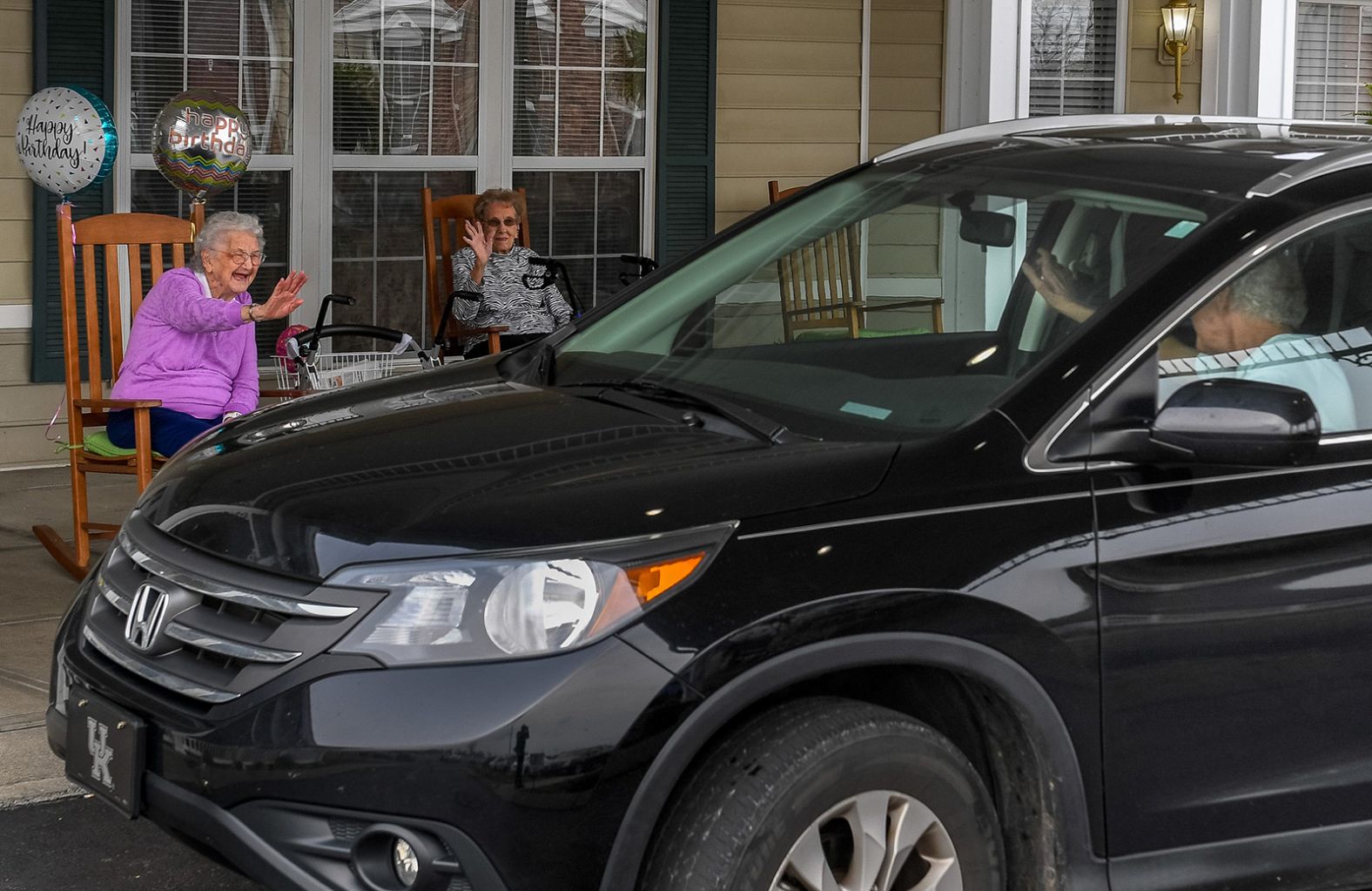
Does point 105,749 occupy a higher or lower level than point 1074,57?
lower

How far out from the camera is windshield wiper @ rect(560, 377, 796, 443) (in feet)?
9.16

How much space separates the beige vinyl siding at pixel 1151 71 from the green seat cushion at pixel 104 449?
615 centimetres

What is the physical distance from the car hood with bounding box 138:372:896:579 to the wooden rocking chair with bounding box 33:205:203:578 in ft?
7.77

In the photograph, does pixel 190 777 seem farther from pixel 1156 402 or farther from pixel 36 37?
pixel 36 37

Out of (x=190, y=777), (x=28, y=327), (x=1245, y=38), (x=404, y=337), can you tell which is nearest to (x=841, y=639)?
(x=190, y=777)

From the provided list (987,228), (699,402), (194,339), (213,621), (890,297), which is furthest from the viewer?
(194,339)

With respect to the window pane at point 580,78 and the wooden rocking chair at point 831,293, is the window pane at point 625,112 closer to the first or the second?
the window pane at point 580,78

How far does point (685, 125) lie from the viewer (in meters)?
8.65

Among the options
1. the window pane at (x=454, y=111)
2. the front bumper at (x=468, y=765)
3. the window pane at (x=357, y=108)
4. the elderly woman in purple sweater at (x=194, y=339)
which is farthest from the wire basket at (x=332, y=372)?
the front bumper at (x=468, y=765)

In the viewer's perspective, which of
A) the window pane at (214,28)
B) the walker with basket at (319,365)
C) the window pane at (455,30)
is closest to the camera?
the walker with basket at (319,365)

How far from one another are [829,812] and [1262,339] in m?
1.11

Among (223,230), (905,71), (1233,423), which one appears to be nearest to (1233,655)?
(1233,423)

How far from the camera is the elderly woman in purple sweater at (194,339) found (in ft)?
17.9

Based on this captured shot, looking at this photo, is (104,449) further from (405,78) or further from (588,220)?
(588,220)
